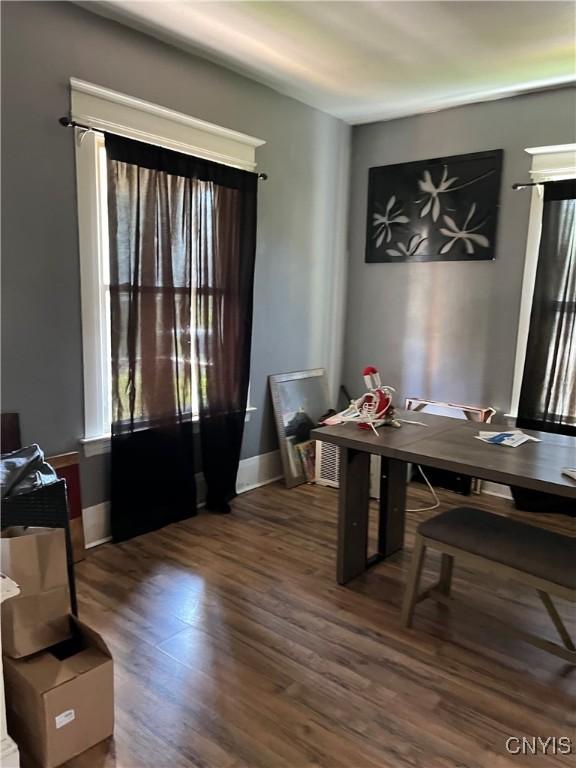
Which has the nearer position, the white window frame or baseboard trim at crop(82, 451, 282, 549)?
the white window frame

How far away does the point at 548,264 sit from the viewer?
139 inches

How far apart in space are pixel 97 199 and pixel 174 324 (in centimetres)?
74

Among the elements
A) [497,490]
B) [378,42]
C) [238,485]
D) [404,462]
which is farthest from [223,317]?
[497,490]

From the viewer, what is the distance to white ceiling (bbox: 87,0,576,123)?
258 centimetres

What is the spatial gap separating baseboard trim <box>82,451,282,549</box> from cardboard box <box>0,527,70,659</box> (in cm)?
120

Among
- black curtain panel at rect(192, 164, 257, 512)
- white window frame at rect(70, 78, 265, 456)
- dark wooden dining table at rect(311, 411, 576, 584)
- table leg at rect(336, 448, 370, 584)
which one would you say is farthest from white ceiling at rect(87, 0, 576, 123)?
table leg at rect(336, 448, 370, 584)

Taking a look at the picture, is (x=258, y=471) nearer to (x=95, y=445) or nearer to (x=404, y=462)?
(x=95, y=445)

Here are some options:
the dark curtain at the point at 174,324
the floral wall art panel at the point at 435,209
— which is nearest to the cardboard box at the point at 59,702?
the dark curtain at the point at 174,324

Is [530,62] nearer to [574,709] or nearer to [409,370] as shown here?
[409,370]

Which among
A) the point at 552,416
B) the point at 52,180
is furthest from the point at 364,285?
the point at 52,180

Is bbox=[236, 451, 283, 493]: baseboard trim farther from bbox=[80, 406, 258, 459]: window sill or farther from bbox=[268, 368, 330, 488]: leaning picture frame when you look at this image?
bbox=[80, 406, 258, 459]: window sill

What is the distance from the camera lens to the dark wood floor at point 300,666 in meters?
1.70

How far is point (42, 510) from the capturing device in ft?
6.30

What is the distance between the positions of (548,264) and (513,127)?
3.10 ft
